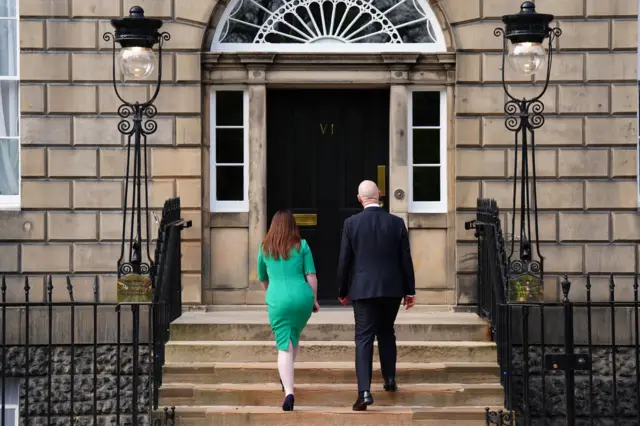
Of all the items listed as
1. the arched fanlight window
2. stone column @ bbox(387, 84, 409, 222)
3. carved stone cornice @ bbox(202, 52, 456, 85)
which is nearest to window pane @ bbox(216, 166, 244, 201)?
carved stone cornice @ bbox(202, 52, 456, 85)

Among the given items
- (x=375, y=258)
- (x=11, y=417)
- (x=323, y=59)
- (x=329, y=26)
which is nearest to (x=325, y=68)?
(x=323, y=59)

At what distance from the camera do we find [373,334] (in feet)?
Answer: 35.4

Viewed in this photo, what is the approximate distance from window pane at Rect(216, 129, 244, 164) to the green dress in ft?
10.2

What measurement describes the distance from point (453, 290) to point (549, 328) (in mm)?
1327

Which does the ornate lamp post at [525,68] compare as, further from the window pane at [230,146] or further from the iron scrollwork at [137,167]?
the iron scrollwork at [137,167]

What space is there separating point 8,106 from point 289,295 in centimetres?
462

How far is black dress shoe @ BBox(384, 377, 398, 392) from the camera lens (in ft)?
36.3

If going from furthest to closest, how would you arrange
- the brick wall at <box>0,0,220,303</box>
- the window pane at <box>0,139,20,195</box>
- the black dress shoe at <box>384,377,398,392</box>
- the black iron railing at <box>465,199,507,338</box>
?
the window pane at <box>0,139,20,195</box> → the brick wall at <box>0,0,220,303</box> → the black iron railing at <box>465,199,507,338</box> → the black dress shoe at <box>384,377,398,392</box>

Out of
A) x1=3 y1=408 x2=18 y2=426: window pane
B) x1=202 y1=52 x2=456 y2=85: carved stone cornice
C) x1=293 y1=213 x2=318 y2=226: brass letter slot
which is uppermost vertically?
x1=202 y1=52 x2=456 y2=85: carved stone cornice

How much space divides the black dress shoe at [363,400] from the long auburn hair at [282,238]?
1.30 meters

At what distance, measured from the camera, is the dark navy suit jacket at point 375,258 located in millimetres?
10805

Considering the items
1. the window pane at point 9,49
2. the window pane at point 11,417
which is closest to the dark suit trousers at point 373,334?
the window pane at point 11,417

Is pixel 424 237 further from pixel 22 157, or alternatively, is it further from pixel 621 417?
pixel 22 157

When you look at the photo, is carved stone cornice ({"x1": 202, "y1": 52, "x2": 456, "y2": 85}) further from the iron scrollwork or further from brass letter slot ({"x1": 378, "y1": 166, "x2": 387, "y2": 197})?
brass letter slot ({"x1": 378, "y1": 166, "x2": 387, "y2": 197})
